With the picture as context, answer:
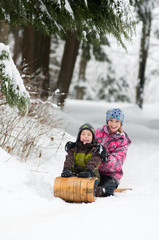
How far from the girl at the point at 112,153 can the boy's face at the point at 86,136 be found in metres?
0.36

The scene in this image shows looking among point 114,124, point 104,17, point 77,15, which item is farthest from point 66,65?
point 114,124

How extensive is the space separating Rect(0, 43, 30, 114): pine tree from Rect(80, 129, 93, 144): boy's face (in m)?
0.95

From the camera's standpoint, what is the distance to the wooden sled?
4086 millimetres

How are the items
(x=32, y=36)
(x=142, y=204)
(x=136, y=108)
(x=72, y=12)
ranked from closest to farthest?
(x=142, y=204) < (x=72, y=12) < (x=32, y=36) < (x=136, y=108)

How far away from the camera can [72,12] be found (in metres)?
5.49

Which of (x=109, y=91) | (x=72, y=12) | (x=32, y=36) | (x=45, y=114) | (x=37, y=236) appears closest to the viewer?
(x=37, y=236)

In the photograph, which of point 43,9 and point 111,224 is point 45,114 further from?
point 111,224

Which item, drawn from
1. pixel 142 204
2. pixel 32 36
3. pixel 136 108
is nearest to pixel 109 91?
pixel 136 108

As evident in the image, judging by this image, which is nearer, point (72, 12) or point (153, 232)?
point (153, 232)

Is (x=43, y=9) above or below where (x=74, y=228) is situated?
above

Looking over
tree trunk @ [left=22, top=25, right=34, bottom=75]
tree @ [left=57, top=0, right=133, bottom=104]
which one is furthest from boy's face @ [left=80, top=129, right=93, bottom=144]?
tree trunk @ [left=22, top=25, right=34, bottom=75]

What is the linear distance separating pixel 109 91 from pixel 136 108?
34.4 ft

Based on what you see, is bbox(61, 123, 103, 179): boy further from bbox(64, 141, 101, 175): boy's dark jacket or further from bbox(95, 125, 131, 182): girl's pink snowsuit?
bbox(95, 125, 131, 182): girl's pink snowsuit

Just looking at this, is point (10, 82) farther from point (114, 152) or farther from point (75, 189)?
point (114, 152)
